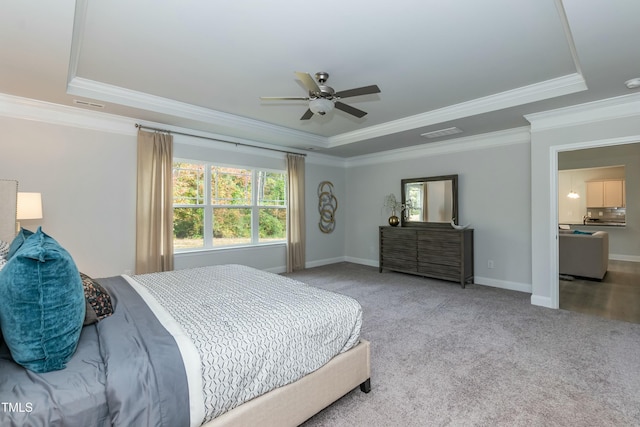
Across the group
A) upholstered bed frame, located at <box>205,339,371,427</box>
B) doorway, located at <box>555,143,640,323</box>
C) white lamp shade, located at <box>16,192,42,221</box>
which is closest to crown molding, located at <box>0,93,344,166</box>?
white lamp shade, located at <box>16,192,42,221</box>

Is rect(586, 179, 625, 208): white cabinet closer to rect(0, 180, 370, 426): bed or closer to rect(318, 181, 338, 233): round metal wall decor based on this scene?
rect(318, 181, 338, 233): round metal wall decor

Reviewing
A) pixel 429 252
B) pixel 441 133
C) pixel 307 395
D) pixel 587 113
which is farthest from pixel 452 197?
pixel 307 395

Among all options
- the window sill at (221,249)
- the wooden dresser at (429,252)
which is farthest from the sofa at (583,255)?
the window sill at (221,249)

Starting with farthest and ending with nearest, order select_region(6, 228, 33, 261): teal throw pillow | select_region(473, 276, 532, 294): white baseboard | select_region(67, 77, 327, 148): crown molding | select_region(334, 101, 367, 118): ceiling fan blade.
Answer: select_region(473, 276, 532, 294): white baseboard
select_region(67, 77, 327, 148): crown molding
select_region(334, 101, 367, 118): ceiling fan blade
select_region(6, 228, 33, 261): teal throw pillow

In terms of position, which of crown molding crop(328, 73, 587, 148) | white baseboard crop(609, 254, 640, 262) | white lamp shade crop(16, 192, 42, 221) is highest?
crown molding crop(328, 73, 587, 148)

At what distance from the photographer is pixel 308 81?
247 cm

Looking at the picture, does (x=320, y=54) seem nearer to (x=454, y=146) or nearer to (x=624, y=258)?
(x=454, y=146)

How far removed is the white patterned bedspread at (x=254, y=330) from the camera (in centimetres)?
139

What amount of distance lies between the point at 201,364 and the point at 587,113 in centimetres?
470

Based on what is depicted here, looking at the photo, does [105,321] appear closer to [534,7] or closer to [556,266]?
[534,7]

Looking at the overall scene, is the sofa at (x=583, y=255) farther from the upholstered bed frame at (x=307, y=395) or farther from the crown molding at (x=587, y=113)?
the upholstered bed frame at (x=307, y=395)

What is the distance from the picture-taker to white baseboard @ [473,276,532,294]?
180 inches

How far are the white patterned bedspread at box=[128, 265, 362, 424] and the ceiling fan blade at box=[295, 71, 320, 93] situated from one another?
1.66 m

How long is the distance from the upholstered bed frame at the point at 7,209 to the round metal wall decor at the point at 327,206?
4.70m
